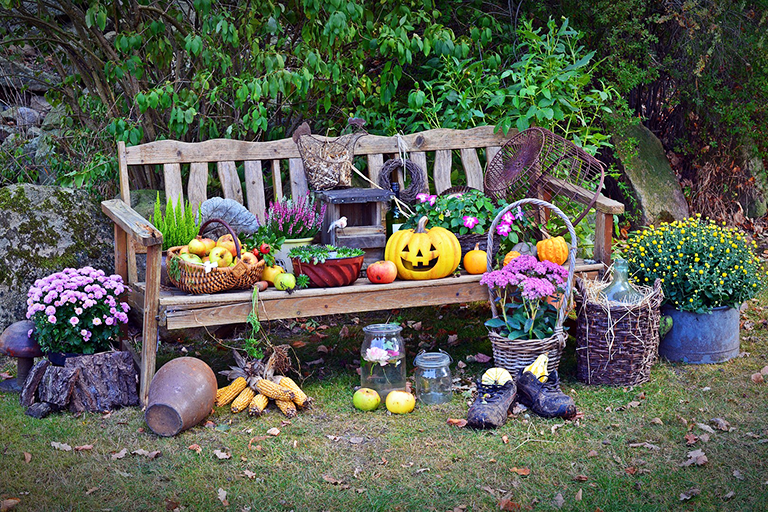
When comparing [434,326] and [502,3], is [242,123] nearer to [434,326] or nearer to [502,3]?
[434,326]

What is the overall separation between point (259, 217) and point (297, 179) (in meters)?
0.35

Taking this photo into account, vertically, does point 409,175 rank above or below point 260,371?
above

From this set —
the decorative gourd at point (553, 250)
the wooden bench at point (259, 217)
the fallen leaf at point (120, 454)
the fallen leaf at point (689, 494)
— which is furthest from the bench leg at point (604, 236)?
the fallen leaf at point (120, 454)

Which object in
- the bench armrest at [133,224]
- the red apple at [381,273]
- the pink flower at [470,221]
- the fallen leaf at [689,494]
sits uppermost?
the bench armrest at [133,224]

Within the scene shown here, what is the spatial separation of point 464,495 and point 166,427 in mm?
1485

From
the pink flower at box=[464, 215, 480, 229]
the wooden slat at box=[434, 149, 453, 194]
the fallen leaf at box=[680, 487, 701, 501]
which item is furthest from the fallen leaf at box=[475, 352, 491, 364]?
the fallen leaf at box=[680, 487, 701, 501]

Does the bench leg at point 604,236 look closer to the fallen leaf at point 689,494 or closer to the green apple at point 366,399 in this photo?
the green apple at point 366,399

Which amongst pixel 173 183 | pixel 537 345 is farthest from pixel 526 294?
pixel 173 183

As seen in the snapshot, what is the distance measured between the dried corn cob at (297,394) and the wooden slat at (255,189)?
1201mm

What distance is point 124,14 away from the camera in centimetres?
486

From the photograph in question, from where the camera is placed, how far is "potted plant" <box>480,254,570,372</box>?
13.1 feet

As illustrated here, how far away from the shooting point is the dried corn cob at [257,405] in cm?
382

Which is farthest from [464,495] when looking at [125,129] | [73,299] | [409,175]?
[125,129]

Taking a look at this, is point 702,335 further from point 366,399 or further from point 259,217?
point 259,217
